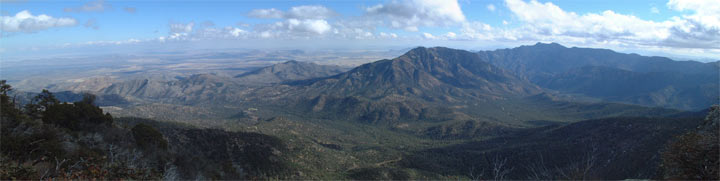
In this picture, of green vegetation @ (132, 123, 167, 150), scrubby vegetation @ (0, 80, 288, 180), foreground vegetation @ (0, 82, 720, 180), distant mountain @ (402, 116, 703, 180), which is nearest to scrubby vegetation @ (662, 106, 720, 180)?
foreground vegetation @ (0, 82, 720, 180)

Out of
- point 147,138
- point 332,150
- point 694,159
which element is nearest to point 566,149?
point 332,150

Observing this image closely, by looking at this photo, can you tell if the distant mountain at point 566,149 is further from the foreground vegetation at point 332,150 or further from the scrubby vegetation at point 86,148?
the scrubby vegetation at point 86,148

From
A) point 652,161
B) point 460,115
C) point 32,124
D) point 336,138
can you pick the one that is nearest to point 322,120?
point 336,138

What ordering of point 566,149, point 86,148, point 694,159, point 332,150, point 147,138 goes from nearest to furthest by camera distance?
point 694,159, point 86,148, point 147,138, point 566,149, point 332,150

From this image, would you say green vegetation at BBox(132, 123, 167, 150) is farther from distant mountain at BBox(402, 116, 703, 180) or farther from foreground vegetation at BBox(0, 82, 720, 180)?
distant mountain at BBox(402, 116, 703, 180)

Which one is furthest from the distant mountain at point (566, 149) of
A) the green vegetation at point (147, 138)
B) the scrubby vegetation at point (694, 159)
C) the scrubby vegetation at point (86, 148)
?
the green vegetation at point (147, 138)

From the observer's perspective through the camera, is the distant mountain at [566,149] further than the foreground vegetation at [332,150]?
Yes

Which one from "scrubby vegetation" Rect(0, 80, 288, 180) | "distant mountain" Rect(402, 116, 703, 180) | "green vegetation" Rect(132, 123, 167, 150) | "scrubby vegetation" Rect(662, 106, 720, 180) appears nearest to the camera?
"scrubby vegetation" Rect(662, 106, 720, 180)

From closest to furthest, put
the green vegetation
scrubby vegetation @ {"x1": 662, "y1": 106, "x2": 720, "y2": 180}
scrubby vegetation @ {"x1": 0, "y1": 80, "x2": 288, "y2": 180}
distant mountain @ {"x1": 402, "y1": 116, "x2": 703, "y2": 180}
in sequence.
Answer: scrubby vegetation @ {"x1": 662, "y1": 106, "x2": 720, "y2": 180}, scrubby vegetation @ {"x1": 0, "y1": 80, "x2": 288, "y2": 180}, the green vegetation, distant mountain @ {"x1": 402, "y1": 116, "x2": 703, "y2": 180}

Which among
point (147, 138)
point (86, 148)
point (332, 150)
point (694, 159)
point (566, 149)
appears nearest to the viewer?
point (694, 159)

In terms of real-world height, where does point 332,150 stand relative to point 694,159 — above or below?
below

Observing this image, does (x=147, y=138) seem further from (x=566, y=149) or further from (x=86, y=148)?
(x=566, y=149)
